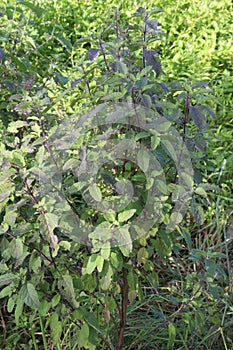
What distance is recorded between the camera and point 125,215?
1490mm

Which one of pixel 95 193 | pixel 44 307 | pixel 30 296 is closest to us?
pixel 95 193

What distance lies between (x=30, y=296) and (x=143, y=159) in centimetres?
52

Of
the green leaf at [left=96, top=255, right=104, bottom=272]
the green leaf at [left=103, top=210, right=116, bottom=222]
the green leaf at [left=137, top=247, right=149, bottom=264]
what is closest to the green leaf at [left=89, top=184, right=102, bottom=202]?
the green leaf at [left=103, top=210, right=116, bottom=222]

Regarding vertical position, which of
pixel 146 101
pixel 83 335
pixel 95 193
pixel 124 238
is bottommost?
pixel 83 335

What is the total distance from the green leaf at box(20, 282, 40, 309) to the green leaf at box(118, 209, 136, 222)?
34cm

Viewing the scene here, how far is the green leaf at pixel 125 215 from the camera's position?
1483 mm

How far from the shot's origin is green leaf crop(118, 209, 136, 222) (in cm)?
148

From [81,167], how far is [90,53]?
434 millimetres

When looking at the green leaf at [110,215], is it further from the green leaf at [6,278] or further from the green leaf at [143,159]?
the green leaf at [6,278]

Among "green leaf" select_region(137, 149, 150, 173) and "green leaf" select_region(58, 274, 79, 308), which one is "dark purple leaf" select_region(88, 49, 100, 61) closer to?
"green leaf" select_region(137, 149, 150, 173)

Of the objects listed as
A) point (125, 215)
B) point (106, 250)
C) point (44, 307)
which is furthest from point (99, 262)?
point (44, 307)

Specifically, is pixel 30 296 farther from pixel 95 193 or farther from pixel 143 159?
pixel 143 159

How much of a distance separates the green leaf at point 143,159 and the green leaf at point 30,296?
487mm

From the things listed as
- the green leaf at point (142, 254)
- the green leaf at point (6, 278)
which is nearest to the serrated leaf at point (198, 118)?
the green leaf at point (142, 254)
